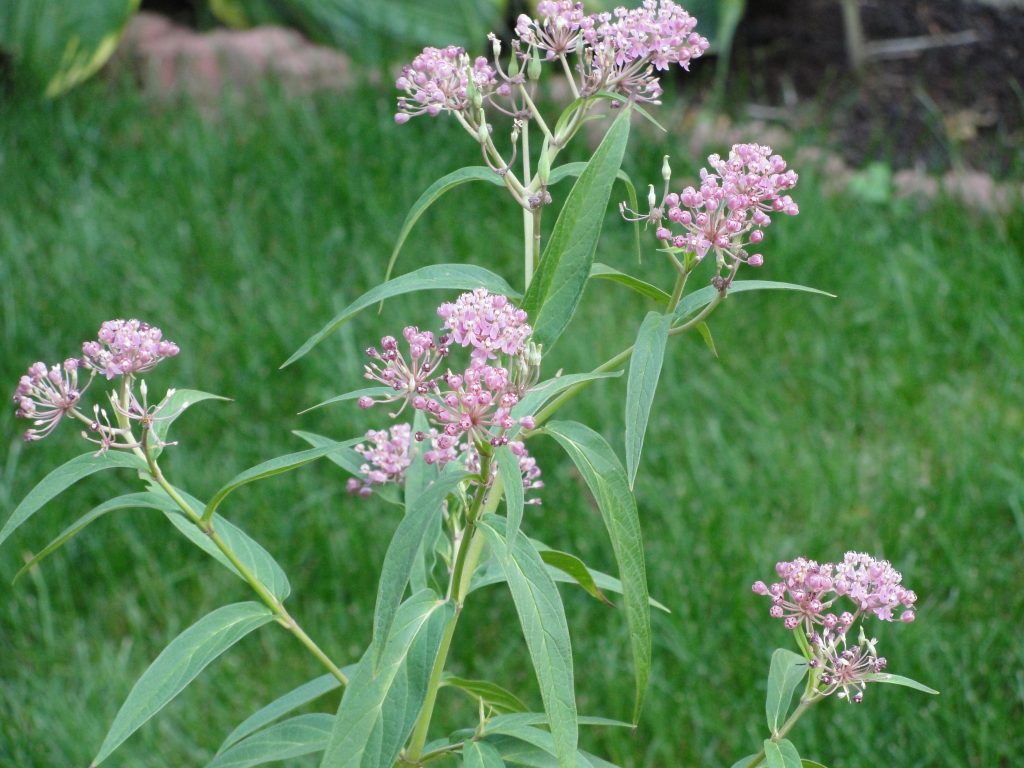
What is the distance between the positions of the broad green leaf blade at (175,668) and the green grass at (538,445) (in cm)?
106

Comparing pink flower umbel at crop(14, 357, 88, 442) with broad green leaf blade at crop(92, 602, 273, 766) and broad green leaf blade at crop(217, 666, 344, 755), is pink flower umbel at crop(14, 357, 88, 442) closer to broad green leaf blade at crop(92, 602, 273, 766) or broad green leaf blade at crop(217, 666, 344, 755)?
broad green leaf blade at crop(92, 602, 273, 766)

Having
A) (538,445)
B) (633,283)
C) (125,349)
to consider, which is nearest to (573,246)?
(633,283)

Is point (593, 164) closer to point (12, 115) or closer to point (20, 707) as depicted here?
point (20, 707)

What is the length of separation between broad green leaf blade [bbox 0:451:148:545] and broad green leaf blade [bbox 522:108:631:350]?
391 millimetres

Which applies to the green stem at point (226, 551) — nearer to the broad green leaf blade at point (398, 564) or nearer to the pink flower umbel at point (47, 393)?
the pink flower umbel at point (47, 393)

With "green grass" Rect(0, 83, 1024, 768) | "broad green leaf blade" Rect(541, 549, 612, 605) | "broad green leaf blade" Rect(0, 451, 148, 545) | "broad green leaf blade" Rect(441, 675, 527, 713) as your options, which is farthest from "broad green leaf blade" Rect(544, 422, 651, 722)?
"green grass" Rect(0, 83, 1024, 768)

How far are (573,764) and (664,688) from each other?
4.19ft

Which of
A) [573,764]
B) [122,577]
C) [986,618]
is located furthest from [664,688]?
[573,764]

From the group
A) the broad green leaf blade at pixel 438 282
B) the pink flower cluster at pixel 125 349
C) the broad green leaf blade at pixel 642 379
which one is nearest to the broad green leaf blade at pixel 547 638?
the broad green leaf blade at pixel 642 379

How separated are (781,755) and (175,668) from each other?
547mm

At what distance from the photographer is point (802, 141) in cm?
368

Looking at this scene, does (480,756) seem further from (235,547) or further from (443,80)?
(443,80)

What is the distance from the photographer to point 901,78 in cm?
414

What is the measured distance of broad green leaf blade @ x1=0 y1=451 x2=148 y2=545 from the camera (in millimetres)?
1063
